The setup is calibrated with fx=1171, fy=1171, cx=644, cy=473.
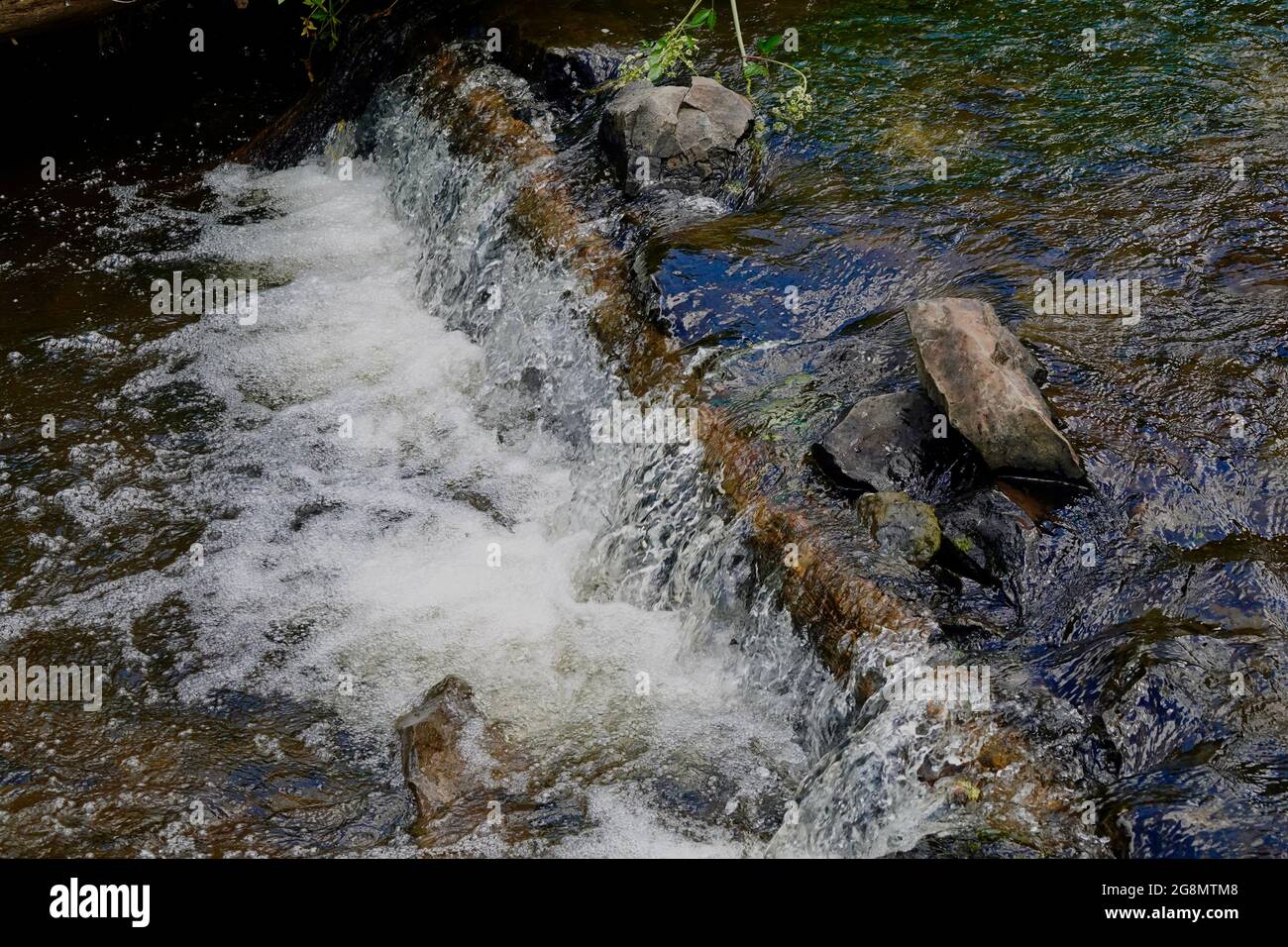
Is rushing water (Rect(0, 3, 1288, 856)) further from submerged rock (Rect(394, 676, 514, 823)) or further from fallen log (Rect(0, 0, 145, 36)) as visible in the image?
fallen log (Rect(0, 0, 145, 36))

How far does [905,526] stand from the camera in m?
4.27

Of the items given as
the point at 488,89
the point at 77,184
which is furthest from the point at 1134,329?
the point at 77,184

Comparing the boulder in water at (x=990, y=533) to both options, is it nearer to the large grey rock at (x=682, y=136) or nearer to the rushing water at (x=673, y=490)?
the rushing water at (x=673, y=490)

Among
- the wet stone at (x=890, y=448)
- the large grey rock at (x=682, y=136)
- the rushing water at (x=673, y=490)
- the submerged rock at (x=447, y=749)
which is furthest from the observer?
the large grey rock at (x=682, y=136)

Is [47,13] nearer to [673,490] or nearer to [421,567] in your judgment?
[421,567]

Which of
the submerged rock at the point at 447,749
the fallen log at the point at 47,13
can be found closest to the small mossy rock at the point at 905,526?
the submerged rock at the point at 447,749

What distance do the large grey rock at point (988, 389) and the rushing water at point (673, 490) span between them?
233 mm

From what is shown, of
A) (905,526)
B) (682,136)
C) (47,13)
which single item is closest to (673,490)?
(905,526)

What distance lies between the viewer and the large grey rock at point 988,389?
4.33m

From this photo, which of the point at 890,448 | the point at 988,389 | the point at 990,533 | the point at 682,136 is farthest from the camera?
the point at 682,136

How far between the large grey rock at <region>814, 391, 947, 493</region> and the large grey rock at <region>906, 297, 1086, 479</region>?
10 centimetres

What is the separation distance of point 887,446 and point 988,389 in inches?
17.0
